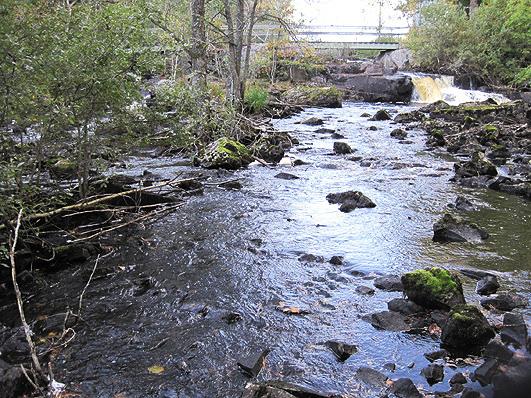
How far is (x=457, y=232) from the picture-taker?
7.37 meters

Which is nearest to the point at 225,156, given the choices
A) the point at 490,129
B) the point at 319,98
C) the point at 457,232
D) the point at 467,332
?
the point at 457,232

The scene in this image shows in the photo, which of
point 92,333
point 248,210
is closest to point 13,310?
point 92,333

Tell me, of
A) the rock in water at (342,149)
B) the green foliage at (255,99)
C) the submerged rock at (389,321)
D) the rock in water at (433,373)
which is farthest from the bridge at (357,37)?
the rock in water at (433,373)

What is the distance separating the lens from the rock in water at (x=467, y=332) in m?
4.34

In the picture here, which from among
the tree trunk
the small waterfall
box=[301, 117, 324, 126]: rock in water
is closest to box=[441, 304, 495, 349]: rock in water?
the tree trunk

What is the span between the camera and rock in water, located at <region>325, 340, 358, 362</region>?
14.2 feet

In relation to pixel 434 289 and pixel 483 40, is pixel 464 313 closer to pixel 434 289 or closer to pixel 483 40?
pixel 434 289

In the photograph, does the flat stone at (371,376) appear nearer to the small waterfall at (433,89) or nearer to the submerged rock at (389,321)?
the submerged rock at (389,321)

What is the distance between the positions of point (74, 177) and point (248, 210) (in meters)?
3.15

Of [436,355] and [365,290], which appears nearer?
[436,355]

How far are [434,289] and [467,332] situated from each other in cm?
81

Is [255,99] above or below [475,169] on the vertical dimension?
above

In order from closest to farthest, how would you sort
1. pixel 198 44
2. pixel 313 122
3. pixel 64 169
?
pixel 64 169
pixel 198 44
pixel 313 122

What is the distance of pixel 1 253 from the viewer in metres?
4.96
